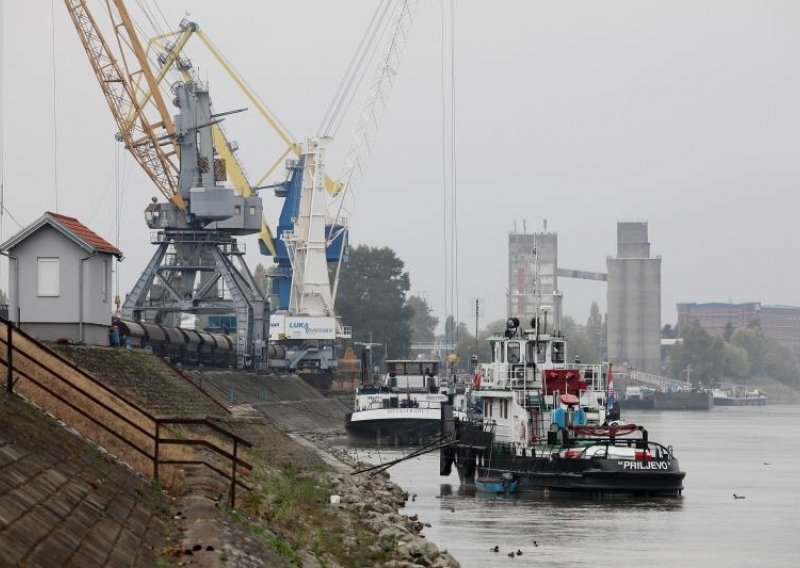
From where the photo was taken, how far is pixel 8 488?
66.3 ft

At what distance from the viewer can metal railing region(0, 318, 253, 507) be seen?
27.5 m

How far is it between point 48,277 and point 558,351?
27.6m

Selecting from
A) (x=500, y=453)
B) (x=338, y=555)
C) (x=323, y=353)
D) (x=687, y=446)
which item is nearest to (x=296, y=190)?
(x=323, y=353)

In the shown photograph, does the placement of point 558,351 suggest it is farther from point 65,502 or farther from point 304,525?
point 65,502

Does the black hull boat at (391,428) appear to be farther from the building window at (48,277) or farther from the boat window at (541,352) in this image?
the building window at (48,277)

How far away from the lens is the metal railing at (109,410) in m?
27.5

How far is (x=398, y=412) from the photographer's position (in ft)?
354

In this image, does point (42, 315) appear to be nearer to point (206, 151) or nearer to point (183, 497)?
point (183, 497)

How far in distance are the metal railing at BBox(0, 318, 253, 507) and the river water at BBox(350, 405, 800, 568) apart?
401 inches

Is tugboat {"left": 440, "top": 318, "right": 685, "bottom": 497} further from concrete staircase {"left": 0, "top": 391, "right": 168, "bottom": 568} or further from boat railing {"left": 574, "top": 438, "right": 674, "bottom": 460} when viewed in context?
concrete staircase {"left": 0, "top": 391, "right": 168, "bottom": 568}

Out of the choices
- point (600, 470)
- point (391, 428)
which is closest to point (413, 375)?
point (391, 428)

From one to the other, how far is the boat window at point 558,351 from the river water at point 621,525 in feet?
22.8

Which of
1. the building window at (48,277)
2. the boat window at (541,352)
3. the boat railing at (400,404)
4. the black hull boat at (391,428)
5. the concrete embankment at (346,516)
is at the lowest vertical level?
the black hull boat at (391,428)

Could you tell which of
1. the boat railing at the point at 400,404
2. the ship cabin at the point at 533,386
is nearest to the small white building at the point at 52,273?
the ship cabin at the point at 533,386
